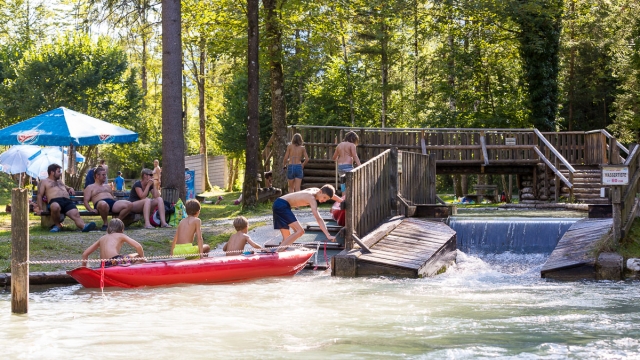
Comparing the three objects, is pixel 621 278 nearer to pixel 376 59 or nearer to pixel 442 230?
pixel 442 230

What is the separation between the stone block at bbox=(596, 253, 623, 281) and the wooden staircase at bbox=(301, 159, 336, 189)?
14323 millimetres

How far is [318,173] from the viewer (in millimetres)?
26656

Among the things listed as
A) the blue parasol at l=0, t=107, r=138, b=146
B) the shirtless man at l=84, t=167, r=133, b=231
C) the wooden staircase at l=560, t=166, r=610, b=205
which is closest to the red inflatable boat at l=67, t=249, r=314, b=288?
the shirtless man at l=84, t=167, r=133, b=231

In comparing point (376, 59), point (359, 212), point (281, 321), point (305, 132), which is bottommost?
point (281, 321)

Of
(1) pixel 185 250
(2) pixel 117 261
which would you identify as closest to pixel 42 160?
(1) pixel 185 250

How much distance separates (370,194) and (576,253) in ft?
11.6

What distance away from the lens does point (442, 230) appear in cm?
1594

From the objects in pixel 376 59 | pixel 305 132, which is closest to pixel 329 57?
pixel 376 59

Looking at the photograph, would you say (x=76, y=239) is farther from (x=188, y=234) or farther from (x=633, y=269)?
(x=633, y=269)

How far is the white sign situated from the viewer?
12695 mm

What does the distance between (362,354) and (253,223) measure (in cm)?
1021

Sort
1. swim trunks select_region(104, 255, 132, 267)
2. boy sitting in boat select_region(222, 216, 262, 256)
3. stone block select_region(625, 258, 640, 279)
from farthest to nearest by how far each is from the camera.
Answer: boy sitting in boat select_region(222, 216, 262, 256)
stone block select_region(625, 258, 640, 279)
swim trunks select_region(104, 255, 132, 267)

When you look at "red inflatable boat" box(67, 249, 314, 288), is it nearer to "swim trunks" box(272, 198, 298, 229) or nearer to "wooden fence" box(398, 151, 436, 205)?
"swim trunks" box(272, 198, 298, 229)

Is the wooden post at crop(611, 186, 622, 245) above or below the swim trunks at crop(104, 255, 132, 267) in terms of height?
above
